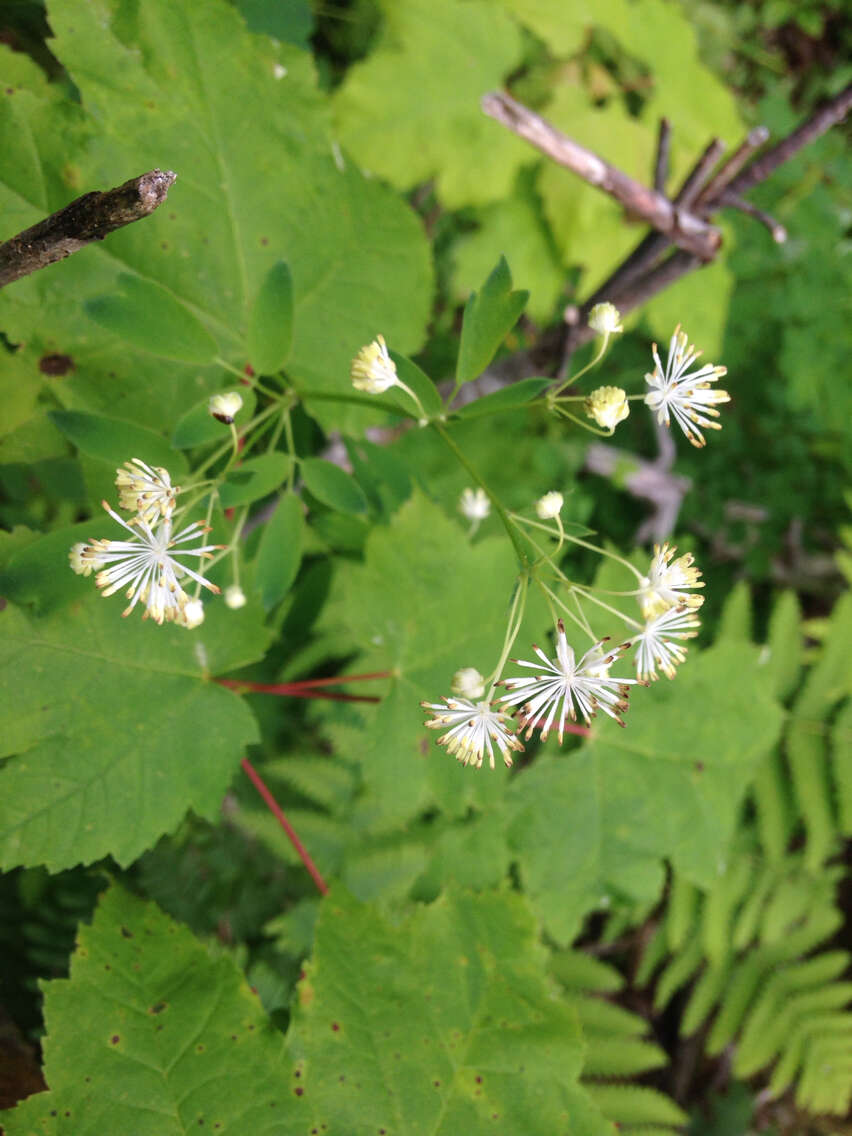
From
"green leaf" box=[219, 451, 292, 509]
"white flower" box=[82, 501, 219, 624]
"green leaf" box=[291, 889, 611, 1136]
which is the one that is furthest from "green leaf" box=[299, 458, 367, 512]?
"green leaf" box=[291, 889, 611, 1136]

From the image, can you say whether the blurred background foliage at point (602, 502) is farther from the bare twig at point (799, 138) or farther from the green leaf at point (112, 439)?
the bare twig at point (799, 138)

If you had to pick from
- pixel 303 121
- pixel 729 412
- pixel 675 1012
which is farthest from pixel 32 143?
pixel 675 1012

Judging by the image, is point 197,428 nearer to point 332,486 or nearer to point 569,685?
point 332,486

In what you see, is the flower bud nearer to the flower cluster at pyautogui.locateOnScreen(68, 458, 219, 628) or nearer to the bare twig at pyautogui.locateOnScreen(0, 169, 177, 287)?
the flower cluster at pyautogui.locateOnScreen(68, 458, 219, 628)

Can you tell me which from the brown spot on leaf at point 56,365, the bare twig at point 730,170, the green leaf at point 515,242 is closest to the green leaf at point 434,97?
the green leaf at point 515,242

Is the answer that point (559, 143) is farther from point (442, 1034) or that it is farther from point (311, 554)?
point (442, 1034)

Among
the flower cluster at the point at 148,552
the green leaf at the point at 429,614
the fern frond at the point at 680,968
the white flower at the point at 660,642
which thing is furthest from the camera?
the fern frond at the point at 680,968
